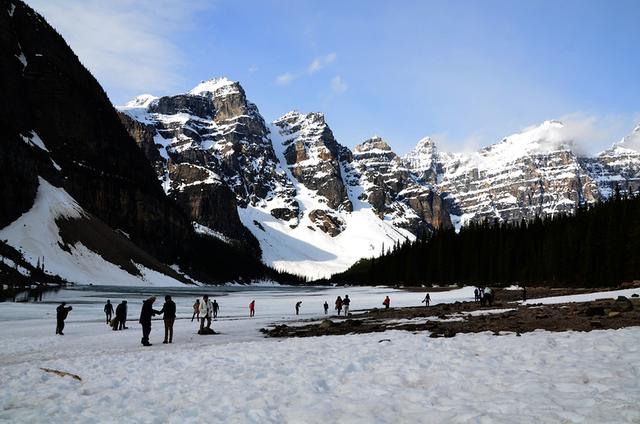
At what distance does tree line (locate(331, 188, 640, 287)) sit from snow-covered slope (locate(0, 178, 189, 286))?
2950 inches

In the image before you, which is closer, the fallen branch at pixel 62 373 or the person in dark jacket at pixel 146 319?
the fallen branch at pixel 62 373

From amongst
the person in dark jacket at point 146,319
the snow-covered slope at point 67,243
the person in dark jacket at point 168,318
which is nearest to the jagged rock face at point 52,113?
the snow-covered slope at point 67,243

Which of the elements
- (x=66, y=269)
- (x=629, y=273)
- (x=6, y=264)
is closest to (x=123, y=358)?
(x=629, y=273)

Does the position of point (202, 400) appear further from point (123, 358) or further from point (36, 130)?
point (36, 130)

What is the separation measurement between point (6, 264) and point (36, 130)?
339ft

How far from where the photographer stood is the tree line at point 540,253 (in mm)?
67438

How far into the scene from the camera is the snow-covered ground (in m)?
9.56

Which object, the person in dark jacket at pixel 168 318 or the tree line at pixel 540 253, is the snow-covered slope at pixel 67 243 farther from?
the person in dark jacket at pixel 168 318

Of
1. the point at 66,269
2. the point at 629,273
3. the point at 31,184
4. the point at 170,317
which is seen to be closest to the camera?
the point at 170,317

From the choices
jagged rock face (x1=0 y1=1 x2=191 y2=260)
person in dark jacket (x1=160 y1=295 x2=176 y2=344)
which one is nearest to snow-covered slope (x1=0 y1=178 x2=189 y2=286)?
jagged rock face (x1=0 y1=1 x2=191 y2=260)

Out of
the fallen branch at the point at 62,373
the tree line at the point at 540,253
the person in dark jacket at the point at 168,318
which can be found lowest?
Answer: the fallen branch at the point at 62,373

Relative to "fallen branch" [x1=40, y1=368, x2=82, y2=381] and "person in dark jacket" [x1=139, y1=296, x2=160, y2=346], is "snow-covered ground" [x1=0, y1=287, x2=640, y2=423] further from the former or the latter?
"person in dark jacket" [x1=139, y1=296, x2=160, y2=346]

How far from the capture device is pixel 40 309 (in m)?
48.1

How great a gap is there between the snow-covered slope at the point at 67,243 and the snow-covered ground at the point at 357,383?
334 ft
